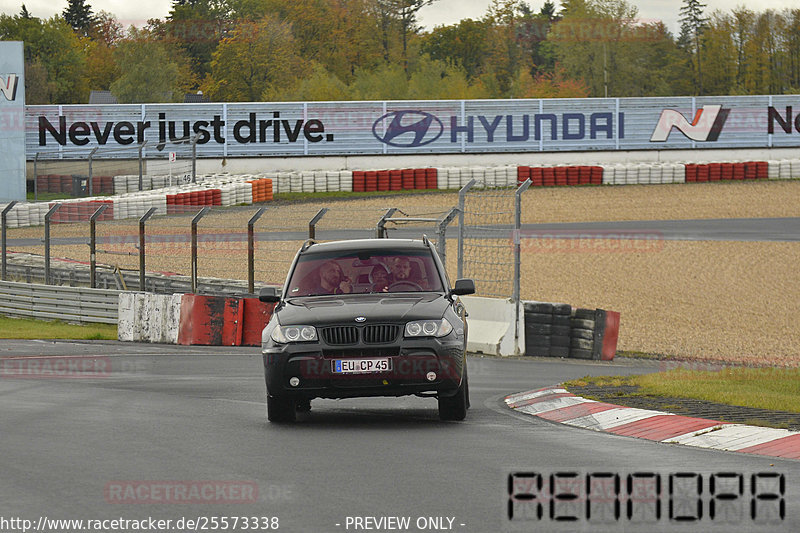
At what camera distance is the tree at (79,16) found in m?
157

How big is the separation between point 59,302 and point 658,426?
49.0 feet

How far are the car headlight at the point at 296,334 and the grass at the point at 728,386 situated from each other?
3582 mm

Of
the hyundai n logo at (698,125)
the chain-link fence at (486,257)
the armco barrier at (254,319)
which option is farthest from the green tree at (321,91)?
the chain-link fence at (486,257)

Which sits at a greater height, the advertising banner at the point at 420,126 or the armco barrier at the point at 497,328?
the advertising banner at the point at 420,126

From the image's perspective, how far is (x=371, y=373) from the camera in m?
10.1

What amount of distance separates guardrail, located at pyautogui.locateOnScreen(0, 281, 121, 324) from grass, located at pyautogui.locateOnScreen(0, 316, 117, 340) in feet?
0.40

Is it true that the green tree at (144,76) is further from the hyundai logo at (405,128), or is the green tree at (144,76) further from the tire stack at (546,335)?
the tire stack at (546,335)

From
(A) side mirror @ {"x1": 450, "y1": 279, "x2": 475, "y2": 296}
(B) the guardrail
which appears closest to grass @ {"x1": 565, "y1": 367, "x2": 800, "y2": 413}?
(A) side mirror @ {"x1": 450, "y1": 279, "x2": 475, "y2": 296}

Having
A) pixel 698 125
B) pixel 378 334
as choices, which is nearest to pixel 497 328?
pixel 378 334

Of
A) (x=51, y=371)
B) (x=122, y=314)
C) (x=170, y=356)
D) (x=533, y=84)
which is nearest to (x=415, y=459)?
(x=51, y=371)

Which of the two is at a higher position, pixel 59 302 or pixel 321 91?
pixel 321 91

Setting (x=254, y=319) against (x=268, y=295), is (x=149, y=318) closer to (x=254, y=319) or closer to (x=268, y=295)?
(x=254, y=319)

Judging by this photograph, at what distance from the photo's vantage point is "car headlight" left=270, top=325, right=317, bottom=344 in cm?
1024

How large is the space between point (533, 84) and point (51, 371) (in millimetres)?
95091
